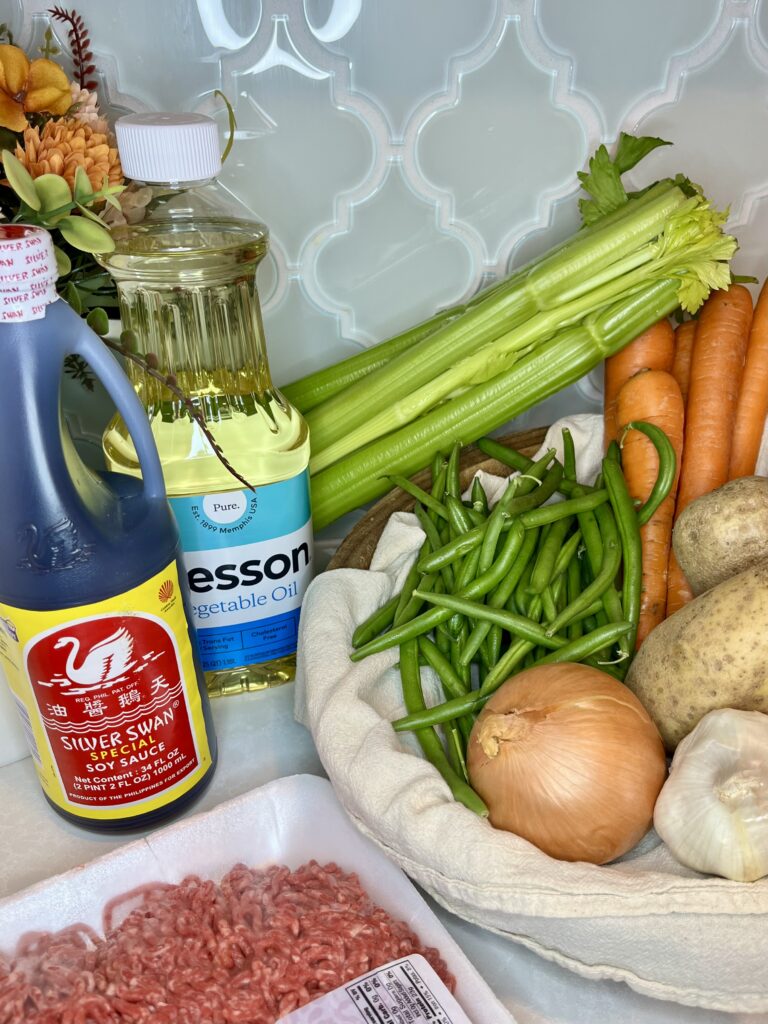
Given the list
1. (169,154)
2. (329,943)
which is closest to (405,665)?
(329,943)

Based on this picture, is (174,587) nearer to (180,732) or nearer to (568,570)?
(180,732)

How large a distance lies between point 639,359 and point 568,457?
0.13 meters

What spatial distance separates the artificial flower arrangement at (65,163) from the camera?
0.69 m

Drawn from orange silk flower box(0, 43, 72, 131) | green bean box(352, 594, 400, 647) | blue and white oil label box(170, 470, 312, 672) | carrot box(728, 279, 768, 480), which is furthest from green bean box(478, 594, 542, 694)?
orange silk flower box(0, 43, 72, 131)

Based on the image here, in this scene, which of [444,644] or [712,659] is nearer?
[712,659]

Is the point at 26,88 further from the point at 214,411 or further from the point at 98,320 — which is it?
the point at 214,411

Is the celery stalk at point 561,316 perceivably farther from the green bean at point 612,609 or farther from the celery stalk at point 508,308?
the green bean at point 612,609

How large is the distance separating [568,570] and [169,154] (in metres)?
0.51

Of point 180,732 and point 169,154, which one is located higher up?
point 169,154

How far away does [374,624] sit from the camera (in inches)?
33.1

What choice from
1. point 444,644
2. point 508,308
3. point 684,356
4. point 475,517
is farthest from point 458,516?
point 684,356

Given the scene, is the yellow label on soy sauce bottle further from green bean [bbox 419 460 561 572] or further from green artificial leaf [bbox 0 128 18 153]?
green artificial leaf [bbox 0 128 18 153]

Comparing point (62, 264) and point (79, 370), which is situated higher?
point (62, 264)

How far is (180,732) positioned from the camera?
752 mm
